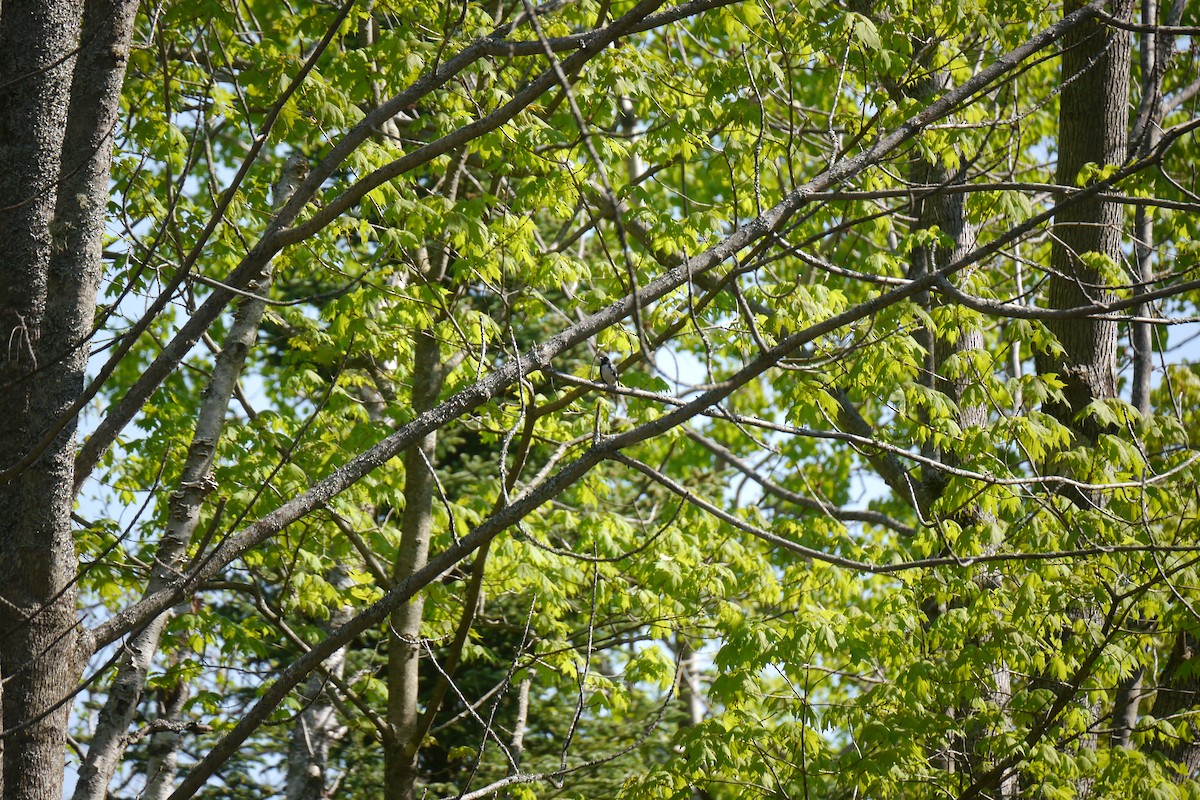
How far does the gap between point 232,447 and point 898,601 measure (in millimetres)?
4316

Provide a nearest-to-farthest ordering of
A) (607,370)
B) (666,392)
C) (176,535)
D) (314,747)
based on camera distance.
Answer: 1. (607,370)
2. (176,535)
3. (666,392)
4. (314,747)

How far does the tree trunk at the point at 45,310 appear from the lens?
2535 mm

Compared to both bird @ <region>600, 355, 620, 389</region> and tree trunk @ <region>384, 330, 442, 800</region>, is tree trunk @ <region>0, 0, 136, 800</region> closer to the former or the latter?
bird @ <region>600, 355, 620, 389</region>

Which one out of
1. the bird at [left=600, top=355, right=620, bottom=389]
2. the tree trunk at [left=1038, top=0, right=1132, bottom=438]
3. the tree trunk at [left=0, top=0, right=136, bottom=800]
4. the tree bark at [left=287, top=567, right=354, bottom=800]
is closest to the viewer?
the tree trunk at [left=0, top=0, right=136, bottom=800]

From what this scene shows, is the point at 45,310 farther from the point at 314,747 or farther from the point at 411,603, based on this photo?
the point at 314,747

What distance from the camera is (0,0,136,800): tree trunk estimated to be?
2535mm

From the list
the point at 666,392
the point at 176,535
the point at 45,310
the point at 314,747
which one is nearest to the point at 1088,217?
the point at 666,392

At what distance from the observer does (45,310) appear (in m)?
2.69

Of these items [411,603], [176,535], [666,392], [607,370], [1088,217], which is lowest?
[607,370]

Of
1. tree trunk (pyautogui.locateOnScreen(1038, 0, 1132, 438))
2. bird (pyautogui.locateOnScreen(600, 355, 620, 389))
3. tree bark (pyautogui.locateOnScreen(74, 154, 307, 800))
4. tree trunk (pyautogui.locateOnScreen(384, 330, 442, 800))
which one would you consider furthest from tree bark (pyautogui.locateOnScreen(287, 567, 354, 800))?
tree trunk (pyautogui.locateOnScreen(1038, 0, 1132, 438))

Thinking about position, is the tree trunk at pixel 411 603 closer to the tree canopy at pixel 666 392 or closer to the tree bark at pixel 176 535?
the tree canopy at pixel 666 392

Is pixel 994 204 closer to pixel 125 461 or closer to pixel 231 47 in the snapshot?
pixel 231 47

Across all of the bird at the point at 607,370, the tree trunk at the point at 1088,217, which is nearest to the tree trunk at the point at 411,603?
the bird at the point at 607,370

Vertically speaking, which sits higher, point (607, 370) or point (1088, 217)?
point (1088, 217)
